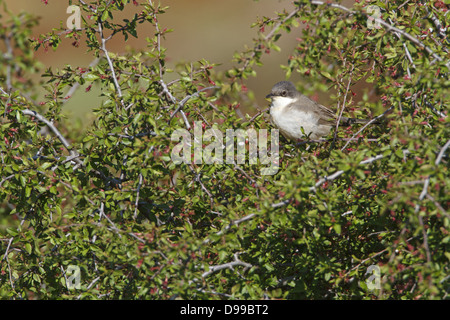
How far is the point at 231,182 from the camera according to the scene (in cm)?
450

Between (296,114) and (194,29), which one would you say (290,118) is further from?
(194,29)

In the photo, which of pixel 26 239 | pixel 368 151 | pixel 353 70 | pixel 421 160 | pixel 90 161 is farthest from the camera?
pixel 353 70

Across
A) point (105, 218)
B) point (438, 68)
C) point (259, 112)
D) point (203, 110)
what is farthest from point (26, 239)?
point (438, 68)

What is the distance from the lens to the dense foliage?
3.53 metres

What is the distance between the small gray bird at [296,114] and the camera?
608 centimetres

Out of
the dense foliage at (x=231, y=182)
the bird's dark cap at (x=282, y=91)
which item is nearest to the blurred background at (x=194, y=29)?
the bird's dark cap at (x=282, y=91)

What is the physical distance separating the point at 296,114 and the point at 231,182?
7.15ft

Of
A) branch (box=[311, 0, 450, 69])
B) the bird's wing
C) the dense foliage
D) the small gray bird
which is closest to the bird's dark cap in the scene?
the small gray bird

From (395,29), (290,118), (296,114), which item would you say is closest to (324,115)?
(296,114)

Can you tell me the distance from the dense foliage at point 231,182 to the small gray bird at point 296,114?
913mm

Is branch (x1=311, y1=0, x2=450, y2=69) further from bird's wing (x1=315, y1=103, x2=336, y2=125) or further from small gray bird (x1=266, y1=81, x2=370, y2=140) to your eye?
bird's wing (x1=315, y1=103, x2=336, y2=125)

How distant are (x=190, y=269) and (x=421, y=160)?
5.23 ft

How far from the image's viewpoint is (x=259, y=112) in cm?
515

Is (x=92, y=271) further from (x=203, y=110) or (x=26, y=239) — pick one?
(x=203, y=110)
